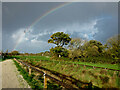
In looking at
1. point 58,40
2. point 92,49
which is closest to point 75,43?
point 58,40

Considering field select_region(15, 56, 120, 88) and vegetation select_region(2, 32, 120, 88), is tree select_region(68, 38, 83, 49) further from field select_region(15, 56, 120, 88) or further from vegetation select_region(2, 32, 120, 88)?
field select_region(15, 56, 120, 88)

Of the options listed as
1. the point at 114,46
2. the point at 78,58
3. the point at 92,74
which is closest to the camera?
the point at 92,74

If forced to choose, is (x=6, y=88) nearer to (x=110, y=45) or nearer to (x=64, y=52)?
(x=110, y=45)

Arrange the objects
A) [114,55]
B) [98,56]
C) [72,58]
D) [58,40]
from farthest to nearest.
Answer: [58,40], [72,58], [98,56], [114,55]

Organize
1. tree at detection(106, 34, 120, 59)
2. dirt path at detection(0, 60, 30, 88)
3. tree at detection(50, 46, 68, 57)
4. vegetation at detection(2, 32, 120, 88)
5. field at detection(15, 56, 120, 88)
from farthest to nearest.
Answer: tree at detection(50, 46, 68, 57), tree at detection(106, 34, 120, 59), vegetation at detection(2, 32, 120, 88), field at detection(15, 56, 120, 88), dirt path at detection(0, 60, 30, 88)

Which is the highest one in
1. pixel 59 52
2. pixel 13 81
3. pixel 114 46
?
pixel 114 46

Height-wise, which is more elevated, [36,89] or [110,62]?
[36,89]

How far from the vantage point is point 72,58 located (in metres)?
33.3

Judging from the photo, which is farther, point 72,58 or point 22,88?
point 72,58

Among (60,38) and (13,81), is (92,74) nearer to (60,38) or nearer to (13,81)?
(13,81)

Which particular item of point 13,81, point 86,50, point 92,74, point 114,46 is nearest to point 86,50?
point 86,50

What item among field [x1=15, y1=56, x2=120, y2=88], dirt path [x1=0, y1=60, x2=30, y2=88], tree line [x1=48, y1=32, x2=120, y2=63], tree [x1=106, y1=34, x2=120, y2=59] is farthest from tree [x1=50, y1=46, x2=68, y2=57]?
dirt path [x1=0, y1=60, x2=30, y2=88]

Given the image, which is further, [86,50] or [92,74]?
[86,50]

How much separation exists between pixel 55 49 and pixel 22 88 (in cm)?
3303
